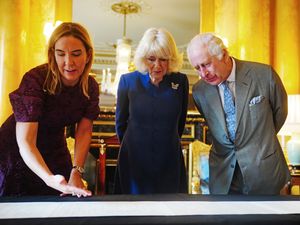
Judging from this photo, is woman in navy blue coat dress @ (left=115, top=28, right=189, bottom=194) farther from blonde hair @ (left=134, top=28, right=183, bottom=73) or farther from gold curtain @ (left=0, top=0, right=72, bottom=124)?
gold curtain @ (left=0, top=0, right=72, bottom=124)

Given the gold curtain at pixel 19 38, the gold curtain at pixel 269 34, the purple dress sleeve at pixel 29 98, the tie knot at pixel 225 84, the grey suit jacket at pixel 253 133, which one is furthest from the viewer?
the gold curtain at pixel 269 34

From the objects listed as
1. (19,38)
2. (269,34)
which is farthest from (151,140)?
(269,34)

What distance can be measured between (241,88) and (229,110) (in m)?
0.12

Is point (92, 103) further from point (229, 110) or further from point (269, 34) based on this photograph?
point (269, 34)

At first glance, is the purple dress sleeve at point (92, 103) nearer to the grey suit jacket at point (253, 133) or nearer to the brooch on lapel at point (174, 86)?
the brooch on lapel at point (174, 86)

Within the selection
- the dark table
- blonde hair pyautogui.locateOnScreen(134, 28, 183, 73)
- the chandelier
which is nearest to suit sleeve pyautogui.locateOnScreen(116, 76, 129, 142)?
blonde hair pyautogui.locateOnScreen(134, 28, 183, 73)

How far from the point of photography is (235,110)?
1.62m

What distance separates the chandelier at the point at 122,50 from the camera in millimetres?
4961

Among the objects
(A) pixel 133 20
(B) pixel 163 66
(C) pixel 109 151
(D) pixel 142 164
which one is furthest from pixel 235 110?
(A) pixel 133 20

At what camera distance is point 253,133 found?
1578 mm

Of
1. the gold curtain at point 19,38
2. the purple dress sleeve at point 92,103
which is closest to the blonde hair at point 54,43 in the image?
the purple dress sleeve at point 92,103

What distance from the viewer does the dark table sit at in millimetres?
840

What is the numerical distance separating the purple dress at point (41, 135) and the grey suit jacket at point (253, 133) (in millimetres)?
654

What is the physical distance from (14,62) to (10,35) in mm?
298
